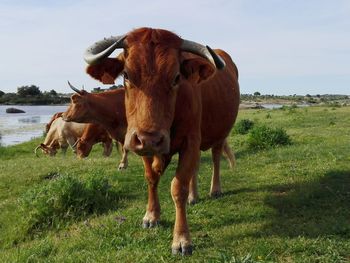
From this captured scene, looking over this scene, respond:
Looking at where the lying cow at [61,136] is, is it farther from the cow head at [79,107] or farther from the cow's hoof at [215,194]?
the cow's hoof at [215,194]

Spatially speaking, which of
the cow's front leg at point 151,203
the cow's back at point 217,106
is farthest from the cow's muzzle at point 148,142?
the cow's back at point 217,106

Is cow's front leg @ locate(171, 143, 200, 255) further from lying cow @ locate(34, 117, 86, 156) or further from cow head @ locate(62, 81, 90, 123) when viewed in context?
lying cow @ locate(34, 117, 86, 156)

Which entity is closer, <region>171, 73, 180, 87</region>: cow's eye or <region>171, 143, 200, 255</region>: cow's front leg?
<region>171, 73, 180, 87</region>: cow's eye

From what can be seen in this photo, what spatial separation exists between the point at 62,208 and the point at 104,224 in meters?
1.35

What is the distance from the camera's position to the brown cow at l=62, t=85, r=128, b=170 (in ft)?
32.1

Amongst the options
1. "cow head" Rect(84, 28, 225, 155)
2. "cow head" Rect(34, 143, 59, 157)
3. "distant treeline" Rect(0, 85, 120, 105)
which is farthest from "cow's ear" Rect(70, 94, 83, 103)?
"distant treeline" Rect(0, 85, 120, 105)

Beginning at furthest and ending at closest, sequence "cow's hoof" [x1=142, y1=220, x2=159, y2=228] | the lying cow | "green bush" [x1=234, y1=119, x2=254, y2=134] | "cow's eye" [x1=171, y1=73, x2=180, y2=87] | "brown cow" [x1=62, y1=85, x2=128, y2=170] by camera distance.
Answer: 1. "green bush" [x1=234, y1=119, x2=254, y2=134]
2. the lying cow
3. "brown cow" [x1=62, y1=85, x2=128, y2=170]
4. "cow's hoof" [x1=142, y1=220, x2=159, y2=228]
5. "cow's eye" [x1=171, y1=73, x2=180, y2=87]

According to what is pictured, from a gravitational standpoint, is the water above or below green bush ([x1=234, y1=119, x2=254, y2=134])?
below

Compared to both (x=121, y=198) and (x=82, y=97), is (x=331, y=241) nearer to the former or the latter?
(x=121, y=198)

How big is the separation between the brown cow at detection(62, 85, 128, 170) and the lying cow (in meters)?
7.31

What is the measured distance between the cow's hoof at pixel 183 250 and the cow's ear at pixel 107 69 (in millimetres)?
1991

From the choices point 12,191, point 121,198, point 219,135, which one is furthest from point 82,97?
point 219,135

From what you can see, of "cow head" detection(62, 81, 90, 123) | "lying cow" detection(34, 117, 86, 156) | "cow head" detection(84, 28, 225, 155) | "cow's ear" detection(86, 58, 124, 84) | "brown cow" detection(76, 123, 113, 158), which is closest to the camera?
"cow head" detection(84, 28, 225, 155)

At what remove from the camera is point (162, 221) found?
247 inches
